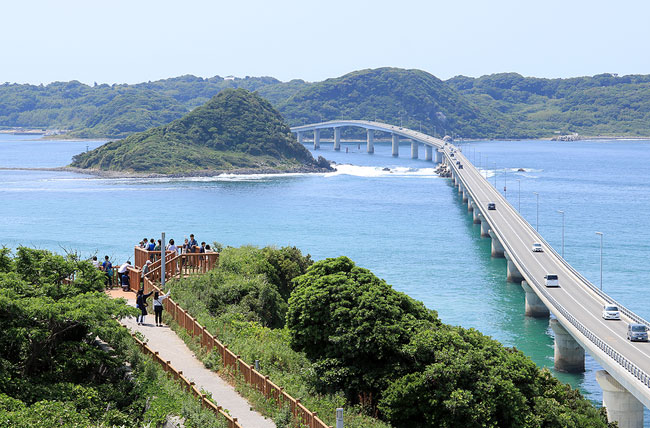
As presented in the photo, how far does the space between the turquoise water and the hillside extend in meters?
8.38

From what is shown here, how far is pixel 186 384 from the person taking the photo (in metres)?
18.8

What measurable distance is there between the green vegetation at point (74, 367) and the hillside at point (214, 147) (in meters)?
136

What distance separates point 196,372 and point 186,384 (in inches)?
70.8

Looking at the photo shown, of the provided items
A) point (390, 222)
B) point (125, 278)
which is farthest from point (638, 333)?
point (390, 222)

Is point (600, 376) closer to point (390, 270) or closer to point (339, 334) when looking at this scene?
point (339, 334)

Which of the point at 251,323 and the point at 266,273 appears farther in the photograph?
the point at 266,273

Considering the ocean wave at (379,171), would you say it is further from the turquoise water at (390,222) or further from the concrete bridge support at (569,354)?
the concrete bridge support at (569,354)

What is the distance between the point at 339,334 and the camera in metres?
21.7

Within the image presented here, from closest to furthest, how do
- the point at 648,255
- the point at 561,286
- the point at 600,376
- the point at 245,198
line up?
the point at 600,376
the point at 561,286
the point at 648,255
the point at 245,198

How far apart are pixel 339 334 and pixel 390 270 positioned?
151ft

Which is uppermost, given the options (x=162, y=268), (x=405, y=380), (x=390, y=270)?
(x=162, y=268)

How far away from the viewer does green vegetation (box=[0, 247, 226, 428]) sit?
55.0ft

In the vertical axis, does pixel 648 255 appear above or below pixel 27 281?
below

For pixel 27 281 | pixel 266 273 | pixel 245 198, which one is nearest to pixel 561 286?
pixel 266 273
